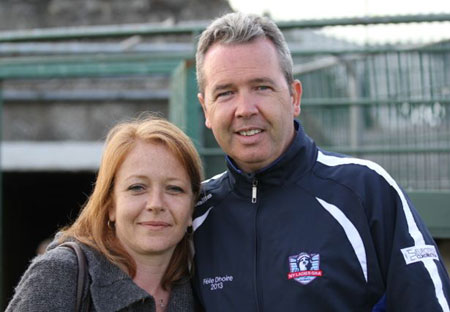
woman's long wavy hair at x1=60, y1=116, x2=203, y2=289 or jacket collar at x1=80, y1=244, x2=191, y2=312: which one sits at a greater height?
woman's long wavy hair at x1=60, y1=116, x2=203, y2=289

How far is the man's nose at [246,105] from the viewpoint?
101 inches

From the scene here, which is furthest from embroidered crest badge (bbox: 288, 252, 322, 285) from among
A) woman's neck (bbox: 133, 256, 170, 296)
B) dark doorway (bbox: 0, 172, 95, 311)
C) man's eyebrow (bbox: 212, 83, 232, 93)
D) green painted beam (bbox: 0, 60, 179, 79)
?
dark doorway (bbox: 0, 172, 95, 311)

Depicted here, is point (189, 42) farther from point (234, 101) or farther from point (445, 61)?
point (234, 101)

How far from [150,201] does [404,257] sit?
101 centimetres

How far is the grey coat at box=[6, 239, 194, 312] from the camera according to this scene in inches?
93.9

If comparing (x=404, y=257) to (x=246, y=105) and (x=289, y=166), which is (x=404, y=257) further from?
(x=246, y=105)

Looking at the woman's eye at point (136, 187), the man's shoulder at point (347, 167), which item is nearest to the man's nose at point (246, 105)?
the man's shoulder at point (347, 167)

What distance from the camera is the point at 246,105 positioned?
2561 millimetres

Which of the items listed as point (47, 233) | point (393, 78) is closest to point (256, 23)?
point (393, 78)

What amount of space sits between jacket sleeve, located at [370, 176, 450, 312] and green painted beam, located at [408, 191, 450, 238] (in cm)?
137

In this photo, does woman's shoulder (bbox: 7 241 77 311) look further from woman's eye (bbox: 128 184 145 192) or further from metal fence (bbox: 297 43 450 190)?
metal fence (bbox: 297 43 450 190)

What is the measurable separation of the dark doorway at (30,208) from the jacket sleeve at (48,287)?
6136 mm

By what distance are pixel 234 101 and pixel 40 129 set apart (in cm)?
643

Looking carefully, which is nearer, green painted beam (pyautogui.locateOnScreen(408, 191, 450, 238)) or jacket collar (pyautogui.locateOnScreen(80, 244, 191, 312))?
jacket collar (pyautogui.locateOnScreen(80, 244, 191, 312))
